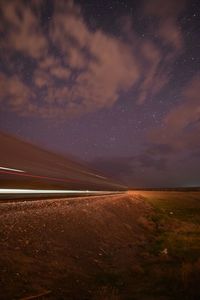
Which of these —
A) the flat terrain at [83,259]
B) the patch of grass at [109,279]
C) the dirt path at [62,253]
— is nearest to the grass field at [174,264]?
the flat terrain at [83,259]

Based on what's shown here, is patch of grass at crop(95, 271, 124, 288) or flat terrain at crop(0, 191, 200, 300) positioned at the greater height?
flat terrain at crop(0, 191, 200, 300)

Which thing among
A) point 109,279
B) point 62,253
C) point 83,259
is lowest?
point 109,279

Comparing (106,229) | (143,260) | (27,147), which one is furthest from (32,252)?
(27,147)

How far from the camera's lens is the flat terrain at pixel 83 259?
19.8 feet

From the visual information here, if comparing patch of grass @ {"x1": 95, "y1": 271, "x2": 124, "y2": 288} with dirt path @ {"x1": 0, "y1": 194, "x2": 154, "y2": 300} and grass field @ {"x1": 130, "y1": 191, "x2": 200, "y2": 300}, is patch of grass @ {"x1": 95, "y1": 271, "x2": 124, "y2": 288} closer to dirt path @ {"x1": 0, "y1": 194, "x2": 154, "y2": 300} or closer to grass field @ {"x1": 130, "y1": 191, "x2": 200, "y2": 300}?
dirt path @ {"x1": 0, "y1": 194, "x2": 154, "y2": 300}

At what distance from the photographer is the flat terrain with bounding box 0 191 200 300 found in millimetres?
6043

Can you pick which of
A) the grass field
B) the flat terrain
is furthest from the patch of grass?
the grass field

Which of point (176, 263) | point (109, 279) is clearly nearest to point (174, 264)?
point (176, 263)

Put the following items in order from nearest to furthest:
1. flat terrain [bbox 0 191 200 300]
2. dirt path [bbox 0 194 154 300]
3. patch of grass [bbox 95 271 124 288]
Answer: dirt path [bbox 0 194 154 300] < flat terrain [bbox 0 191 200 300] < patch of grass [bbox 95 271 124 288]

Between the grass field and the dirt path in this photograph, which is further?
the grass field

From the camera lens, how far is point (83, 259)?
832cm

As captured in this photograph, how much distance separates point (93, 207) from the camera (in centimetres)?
1550

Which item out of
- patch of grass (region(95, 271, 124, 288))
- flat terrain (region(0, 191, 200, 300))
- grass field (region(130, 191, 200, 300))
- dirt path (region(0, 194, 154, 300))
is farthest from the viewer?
patch of grass (region(95, 271, 124, 288))

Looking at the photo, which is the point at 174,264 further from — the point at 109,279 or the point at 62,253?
the point at 62,253
